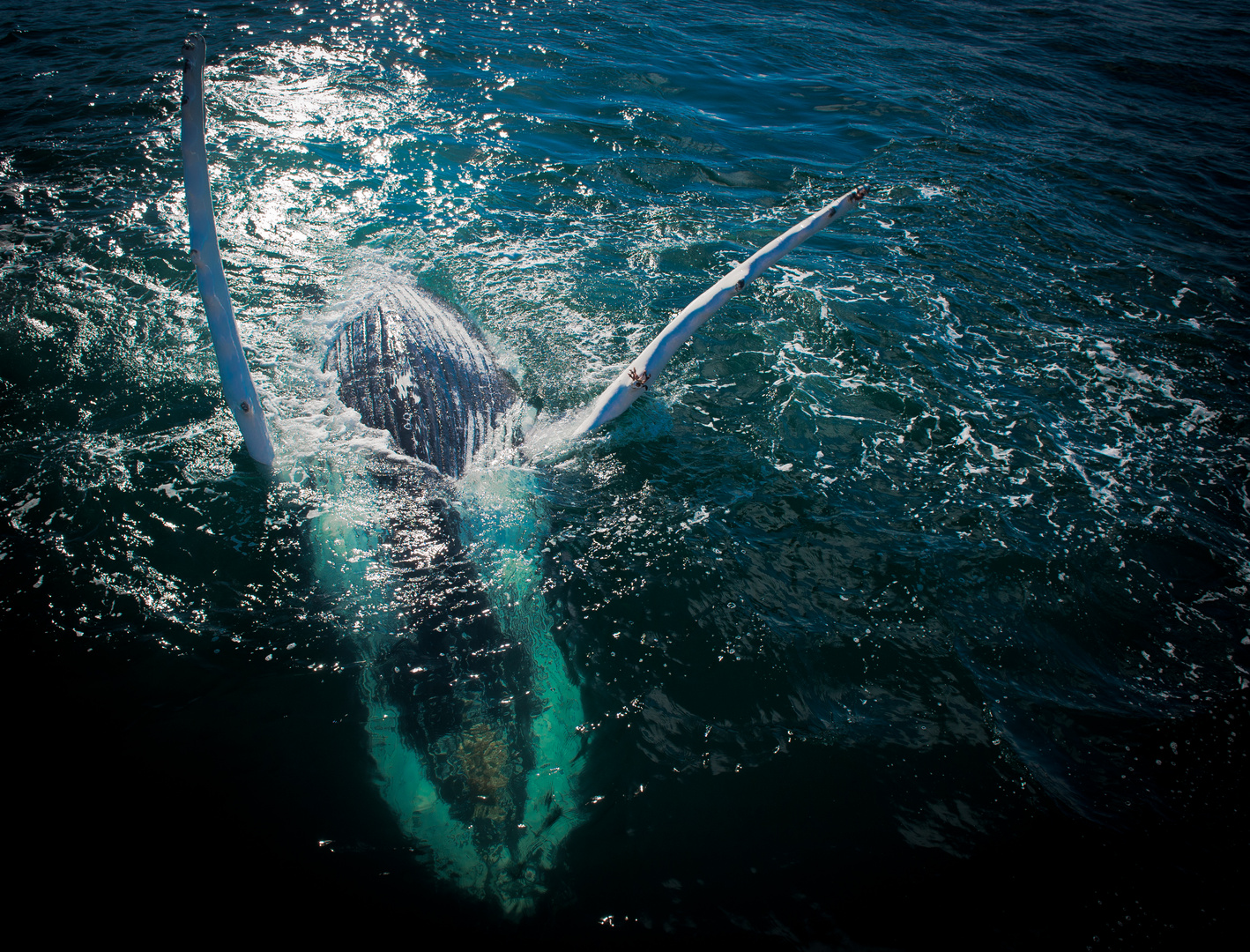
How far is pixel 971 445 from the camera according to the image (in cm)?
741

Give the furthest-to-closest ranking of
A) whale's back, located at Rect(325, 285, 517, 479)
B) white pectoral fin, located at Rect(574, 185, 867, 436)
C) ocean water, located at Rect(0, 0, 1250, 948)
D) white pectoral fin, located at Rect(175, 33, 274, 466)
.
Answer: white pectoral fin, located at Rect(574, 185, 867, 436) < whale's back, located at Rect(325, 285, 517, 479) < white pectoral fin, located at Rect(175, 33, 274, 466) < ocean water, located at Rect(0, 0, 1250, 948)

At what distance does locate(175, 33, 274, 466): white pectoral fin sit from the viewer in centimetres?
435

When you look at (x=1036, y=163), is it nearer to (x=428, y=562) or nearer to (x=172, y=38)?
(x=428, y=562)

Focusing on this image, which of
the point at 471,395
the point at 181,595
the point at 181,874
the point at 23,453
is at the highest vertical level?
the point at 471,395

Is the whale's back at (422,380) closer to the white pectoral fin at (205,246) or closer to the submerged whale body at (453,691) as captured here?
the submerged whale body at (453,691)

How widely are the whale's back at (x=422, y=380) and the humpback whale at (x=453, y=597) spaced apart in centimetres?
2

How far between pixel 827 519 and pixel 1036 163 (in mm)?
12324

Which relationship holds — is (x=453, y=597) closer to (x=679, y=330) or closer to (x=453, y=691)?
(x=453, y=691)

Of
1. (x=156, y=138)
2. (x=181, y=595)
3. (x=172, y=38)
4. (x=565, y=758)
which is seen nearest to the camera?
(x=565, y=758)

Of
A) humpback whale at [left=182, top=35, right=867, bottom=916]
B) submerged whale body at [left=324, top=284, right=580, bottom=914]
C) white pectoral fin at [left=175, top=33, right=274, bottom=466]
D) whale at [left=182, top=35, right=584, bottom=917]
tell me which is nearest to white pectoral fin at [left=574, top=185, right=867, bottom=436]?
humpback whale at [left=182, top=35, right=867, bottom=916]

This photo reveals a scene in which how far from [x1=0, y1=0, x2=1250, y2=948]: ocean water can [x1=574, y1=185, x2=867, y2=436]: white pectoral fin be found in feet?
1.66

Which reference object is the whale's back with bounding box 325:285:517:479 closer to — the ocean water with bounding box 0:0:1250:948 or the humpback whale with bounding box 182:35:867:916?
the humpback whale with bounding box 182:35:867:916

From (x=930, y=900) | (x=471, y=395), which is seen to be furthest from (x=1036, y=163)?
(x=930, y=900)

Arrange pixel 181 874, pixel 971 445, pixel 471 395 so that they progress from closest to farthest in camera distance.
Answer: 1. pixel 181 874
2. pixel 471 395
3. pixel 971 445
